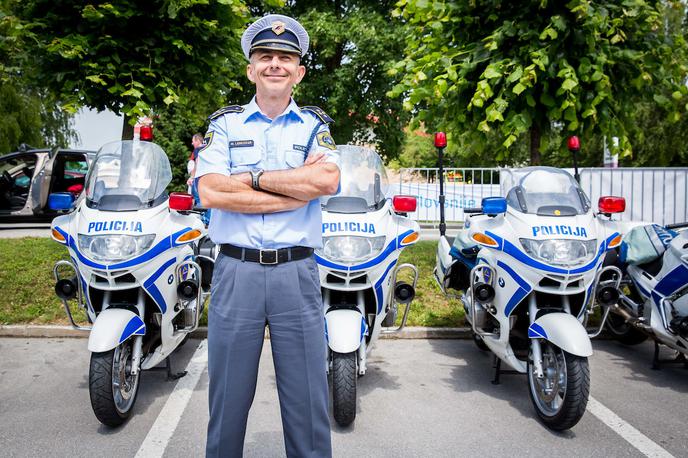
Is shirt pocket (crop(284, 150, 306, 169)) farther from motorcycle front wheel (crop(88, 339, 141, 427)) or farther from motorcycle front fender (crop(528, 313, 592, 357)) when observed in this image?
motorcycle front fender (crop(528, 313, 592, 357))

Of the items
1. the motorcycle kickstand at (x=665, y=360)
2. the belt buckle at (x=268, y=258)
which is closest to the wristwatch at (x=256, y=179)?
the belt buckle at (x=268, y=258)

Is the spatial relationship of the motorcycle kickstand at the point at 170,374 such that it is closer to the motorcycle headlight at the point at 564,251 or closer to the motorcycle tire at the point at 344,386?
the motorcycle tire at the point at 344,386

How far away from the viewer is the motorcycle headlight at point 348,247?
3.74 m

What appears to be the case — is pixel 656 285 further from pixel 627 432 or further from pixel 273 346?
pixel 273 346

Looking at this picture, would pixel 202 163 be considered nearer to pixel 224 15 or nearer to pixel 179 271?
pixel 179 271

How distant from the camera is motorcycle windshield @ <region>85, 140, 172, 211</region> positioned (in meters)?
3.88

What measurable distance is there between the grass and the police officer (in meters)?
3.66

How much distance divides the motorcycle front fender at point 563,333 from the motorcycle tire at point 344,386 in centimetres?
117

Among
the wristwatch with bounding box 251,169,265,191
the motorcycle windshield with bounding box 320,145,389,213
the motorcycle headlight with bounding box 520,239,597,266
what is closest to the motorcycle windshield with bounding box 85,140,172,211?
the motorcycle windshield with bounding box 320,145,389,213

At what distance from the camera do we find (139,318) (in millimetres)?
3693

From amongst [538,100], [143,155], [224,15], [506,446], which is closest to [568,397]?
[506,446]

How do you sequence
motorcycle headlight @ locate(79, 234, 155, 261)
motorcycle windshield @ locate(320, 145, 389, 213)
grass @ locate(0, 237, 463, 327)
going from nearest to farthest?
motorcycle headlight @ locate(79, 234, 155, 261)
motorcycle windshield @ locate(320, 145, 389, 213)
grass @ locate(0, 237, 463, 327)

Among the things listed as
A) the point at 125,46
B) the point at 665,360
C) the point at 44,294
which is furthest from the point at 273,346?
the point at 125,46

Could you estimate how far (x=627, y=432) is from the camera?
360 centimetres
